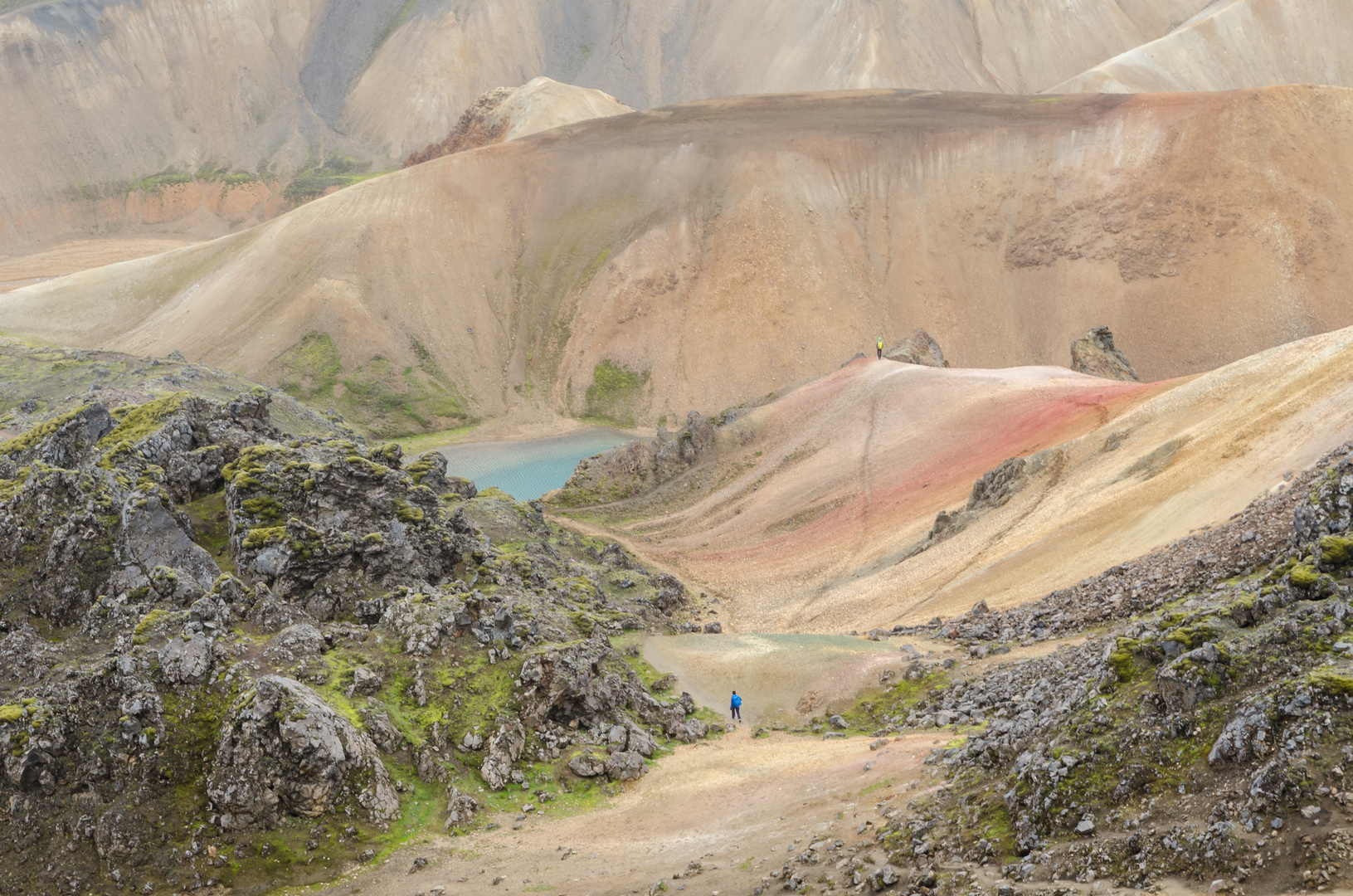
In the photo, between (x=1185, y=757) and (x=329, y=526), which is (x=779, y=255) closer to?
(x=329, y=526)

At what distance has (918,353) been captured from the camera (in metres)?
88.1

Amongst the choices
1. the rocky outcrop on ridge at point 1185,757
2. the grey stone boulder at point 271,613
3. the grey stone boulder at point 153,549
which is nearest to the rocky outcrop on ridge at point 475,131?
the grey stone boulder at point 153,549

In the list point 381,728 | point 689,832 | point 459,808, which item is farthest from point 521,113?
point 689,832

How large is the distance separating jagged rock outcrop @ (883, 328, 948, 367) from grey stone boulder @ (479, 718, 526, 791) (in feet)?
198

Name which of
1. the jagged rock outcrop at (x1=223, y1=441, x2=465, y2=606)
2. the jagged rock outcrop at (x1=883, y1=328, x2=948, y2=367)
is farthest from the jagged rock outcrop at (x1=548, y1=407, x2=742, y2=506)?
the jagged rock outcrop at (x1=223, y1=441, x2=465, y2=606)

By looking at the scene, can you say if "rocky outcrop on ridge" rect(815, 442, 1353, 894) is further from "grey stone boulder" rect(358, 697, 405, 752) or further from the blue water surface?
the blue water surface

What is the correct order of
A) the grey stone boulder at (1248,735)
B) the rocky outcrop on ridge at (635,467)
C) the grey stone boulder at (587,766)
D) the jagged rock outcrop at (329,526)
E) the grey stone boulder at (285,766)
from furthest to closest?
1. the rocky outcrop on ridge at (635,467)
2. the jagged rock outcrop at (329,526)
3. the grey stone boulder at (587,766)
4. the grey stone boulder at (285,766)
5. the grey stone boulder at (1248,735)

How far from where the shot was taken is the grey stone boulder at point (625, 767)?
30594 mm

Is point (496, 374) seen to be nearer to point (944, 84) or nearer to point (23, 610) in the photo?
point (23, 610)

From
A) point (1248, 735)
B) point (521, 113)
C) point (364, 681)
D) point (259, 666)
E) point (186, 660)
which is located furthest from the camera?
point (521, 113)

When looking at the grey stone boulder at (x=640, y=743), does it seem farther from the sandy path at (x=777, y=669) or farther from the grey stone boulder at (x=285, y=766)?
the grey stone boulder at (x=285, y=766)

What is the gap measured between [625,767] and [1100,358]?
67.0 meters

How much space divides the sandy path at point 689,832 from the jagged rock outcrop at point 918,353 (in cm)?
5984

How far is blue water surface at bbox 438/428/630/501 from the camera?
288ft
